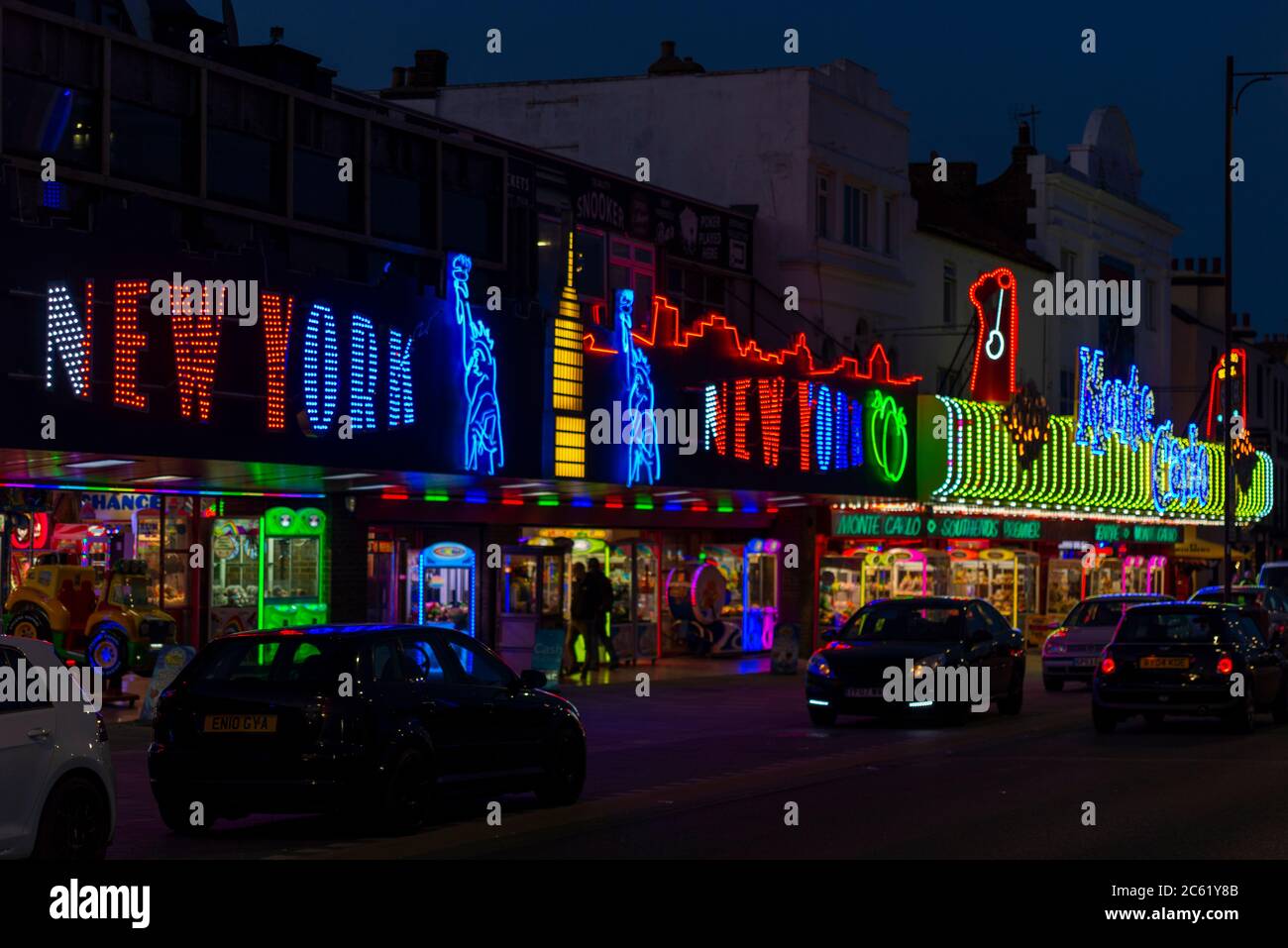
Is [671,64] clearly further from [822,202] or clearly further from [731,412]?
[731,412]

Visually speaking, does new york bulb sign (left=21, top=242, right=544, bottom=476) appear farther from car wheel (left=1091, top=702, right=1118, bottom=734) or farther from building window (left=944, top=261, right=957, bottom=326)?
building window (left=944, top=261, right=957, bottom=326)

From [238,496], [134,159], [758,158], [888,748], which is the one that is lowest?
[888,748]

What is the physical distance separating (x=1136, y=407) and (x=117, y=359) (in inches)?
1352

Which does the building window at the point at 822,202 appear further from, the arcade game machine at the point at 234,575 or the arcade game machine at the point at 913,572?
the arcade game machine at the point at 234,575

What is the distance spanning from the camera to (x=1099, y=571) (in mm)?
52938

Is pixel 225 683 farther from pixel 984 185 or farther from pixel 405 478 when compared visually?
pixel 984 185

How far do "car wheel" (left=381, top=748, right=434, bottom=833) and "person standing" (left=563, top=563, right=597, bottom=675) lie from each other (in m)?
16.8

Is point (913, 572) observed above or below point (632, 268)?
below

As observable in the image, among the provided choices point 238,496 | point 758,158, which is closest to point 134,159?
point 238,496

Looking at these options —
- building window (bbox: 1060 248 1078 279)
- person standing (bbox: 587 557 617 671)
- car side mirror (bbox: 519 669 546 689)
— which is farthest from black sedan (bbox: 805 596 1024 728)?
building window (bbox: 1060 248 1078 279)

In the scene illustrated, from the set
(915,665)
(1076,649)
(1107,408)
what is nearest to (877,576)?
(1076,649)

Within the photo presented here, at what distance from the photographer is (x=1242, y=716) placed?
24297 millimetres

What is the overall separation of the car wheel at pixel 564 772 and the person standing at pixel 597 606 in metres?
14.6

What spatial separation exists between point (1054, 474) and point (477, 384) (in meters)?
21.8
